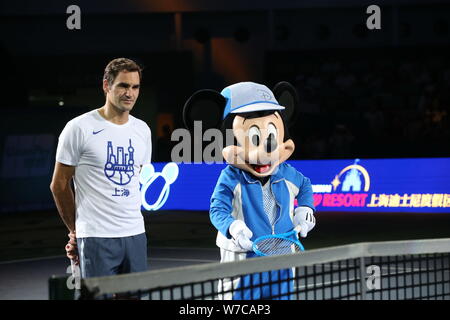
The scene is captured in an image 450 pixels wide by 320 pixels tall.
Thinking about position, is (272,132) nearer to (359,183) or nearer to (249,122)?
(249,122)

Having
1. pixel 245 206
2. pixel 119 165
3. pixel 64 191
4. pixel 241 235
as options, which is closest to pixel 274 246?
pixel 241 235

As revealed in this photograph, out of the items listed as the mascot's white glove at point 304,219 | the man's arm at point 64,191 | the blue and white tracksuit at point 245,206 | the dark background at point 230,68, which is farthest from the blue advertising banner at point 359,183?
the man's arm at point 64,191

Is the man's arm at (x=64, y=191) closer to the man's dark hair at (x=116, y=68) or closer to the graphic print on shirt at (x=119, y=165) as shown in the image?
the graphic print on shirt at (x=119, y=165)

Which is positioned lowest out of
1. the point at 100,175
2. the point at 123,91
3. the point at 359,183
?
the point at 359,183

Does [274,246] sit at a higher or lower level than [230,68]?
lower

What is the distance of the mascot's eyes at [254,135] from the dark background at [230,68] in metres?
14.9

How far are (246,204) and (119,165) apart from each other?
3.01 feet

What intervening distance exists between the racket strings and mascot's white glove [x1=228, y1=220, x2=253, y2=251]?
70 millimetres

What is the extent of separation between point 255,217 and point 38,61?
2547cm

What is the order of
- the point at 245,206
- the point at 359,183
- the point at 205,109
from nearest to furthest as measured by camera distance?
the point at 245,206 → the point at 205,109 → the point at 359,183

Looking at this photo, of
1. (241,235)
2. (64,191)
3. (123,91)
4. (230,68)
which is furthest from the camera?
(230,68)

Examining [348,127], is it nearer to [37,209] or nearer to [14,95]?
[37,209]

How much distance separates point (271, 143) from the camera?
6453mm
